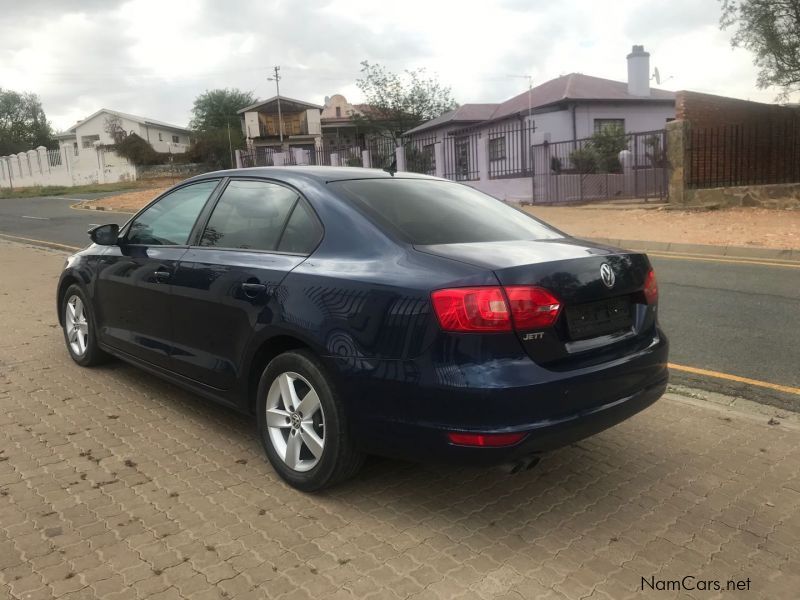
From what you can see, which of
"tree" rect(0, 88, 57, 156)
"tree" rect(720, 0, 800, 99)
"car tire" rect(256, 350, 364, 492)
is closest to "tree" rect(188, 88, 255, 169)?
"tree" rect(0, 88, 57, 156)

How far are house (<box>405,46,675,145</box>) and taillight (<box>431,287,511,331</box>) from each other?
75.8ft

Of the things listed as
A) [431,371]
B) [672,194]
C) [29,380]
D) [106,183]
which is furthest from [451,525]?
[106,183]

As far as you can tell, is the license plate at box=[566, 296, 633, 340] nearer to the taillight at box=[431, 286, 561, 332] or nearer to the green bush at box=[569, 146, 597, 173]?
the taillight at box=[431, 286, 561, 332]

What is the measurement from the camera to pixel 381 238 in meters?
3.13

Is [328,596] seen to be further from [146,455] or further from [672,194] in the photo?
[672,194]

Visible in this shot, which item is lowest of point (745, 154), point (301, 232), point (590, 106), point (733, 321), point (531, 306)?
point (733, 321)

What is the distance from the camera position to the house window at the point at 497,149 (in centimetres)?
2373

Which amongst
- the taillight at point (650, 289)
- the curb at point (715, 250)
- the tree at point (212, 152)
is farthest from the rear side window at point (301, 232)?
the tree at point (212, 152)

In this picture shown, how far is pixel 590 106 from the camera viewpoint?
2666cm

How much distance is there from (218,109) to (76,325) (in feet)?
271

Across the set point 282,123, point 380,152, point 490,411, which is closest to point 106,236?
point 490,411

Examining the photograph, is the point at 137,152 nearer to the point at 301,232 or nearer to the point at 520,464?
the point at 301,232

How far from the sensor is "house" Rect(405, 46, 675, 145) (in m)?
26.5

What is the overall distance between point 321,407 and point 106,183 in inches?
2322
